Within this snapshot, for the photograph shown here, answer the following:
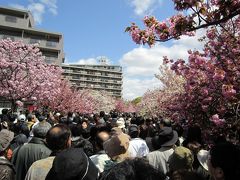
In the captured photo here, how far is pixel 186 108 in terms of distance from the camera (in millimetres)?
9594

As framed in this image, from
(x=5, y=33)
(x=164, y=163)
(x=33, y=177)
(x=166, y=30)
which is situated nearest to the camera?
(x=33, y=177)

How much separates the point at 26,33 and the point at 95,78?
2011 inches

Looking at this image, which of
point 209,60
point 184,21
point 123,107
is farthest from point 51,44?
point 184,21

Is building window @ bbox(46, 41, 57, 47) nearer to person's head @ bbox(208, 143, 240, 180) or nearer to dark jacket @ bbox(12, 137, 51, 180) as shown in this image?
dark jacket @ bbox(12, 137, 51, 180)

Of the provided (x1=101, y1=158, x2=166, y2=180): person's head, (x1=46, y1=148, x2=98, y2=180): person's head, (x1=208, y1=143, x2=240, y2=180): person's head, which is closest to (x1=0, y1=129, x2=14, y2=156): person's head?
(x1=46, y1=148, x2=98, y2=180): person's head

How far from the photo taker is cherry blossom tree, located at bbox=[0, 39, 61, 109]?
67.9 ft

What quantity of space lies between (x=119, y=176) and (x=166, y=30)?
159 inches

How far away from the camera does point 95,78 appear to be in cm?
9681

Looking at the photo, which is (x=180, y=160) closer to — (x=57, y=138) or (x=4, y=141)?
(x=57, y=138)

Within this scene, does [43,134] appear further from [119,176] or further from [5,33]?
[5,33]

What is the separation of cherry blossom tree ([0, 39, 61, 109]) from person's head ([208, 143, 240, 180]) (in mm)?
19574

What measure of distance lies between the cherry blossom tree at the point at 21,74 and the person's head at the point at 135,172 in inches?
784

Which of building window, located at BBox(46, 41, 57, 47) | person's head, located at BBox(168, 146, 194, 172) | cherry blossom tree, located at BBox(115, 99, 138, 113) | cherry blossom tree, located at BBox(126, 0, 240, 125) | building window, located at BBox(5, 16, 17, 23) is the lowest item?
person's head, located at BBox(168, 146, 194, 172)

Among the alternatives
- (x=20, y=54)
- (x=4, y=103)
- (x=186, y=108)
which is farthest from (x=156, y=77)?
(x=186, y=108)
